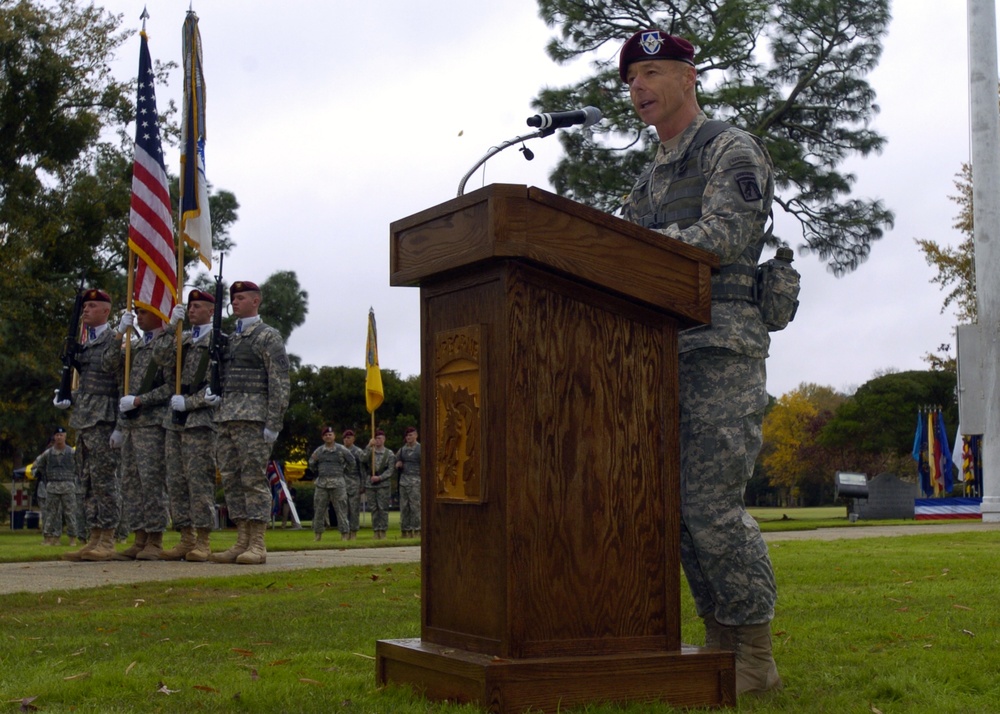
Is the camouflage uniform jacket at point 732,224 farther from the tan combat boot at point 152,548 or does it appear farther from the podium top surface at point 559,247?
the tan combat boot at point 152,548

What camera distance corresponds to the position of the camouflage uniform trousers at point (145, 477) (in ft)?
36.7

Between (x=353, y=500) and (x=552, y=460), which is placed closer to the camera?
(x=552, y=460)

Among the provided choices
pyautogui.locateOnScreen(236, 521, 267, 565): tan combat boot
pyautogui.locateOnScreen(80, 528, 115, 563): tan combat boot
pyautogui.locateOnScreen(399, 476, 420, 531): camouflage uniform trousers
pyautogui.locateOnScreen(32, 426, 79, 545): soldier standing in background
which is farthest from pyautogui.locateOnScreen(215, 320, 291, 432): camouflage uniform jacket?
pyautogui.locateOnScreen(32, 426, 79, 545): soldier standing in background

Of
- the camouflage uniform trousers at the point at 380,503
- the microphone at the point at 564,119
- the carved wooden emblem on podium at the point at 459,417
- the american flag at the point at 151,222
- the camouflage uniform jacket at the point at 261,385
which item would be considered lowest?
the camouflage uniform trousers at the point at 380,503

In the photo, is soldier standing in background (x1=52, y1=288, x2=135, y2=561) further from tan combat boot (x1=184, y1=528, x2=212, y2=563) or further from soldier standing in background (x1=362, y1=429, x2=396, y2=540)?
soldier standing in background (x1=362, y1=429, x2=396, y2=540)

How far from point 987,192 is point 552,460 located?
19.5 metres

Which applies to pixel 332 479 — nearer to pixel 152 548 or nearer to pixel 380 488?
pixel 380 488

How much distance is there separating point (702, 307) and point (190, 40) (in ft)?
33.5

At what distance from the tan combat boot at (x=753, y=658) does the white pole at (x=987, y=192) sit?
60.1ft

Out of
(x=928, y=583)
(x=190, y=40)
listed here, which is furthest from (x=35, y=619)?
(x=190, y=40)

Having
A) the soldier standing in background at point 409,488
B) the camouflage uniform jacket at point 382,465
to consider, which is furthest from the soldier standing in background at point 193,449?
the camouflage uniform jacket at point 382,465

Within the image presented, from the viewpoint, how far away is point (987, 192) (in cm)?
2053

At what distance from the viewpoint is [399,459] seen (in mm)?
22906

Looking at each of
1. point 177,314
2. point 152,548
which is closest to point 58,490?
point 152,548
